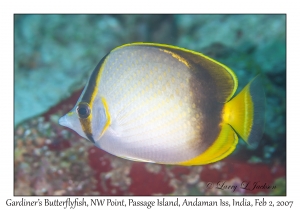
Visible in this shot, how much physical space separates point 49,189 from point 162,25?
78.1 inches

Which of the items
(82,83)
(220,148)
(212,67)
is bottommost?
(220,148)

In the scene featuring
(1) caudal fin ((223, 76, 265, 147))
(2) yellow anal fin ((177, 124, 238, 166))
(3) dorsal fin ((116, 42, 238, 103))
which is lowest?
(2) yellow anal fin ((177, 124, 238, 166))

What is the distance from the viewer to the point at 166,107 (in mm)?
902

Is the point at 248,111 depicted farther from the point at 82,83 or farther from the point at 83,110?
the point at 82,83

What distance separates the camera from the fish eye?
943 millimetres

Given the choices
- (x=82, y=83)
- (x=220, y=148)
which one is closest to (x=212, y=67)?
(x=220, y=148)

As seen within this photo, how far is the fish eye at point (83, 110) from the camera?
943 millimetres

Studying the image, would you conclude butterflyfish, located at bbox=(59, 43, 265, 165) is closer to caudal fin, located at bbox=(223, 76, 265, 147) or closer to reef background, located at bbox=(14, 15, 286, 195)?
caudal fin, located at bbox=(223, 76, 265, 147)

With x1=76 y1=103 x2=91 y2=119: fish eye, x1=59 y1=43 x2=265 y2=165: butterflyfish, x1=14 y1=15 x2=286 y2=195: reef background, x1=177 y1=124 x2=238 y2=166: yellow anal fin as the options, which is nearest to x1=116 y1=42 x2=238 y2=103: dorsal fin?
x1=59 y1=43 x2=265 y2=165: butterflyfish

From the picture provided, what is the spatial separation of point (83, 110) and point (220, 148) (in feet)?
1.88

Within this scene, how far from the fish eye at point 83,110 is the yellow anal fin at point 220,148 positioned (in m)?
0.44

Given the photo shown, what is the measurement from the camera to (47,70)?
2943mm

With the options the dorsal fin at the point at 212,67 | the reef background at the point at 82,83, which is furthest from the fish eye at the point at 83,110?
the reef background at the point at 82,83
